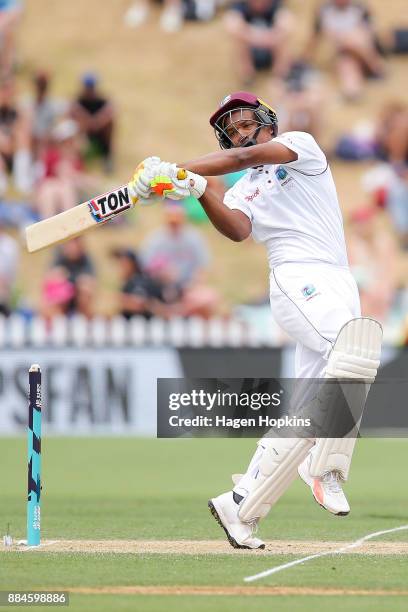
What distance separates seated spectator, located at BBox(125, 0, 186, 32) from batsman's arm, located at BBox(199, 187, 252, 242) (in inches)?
→ 788

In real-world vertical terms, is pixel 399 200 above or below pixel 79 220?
above

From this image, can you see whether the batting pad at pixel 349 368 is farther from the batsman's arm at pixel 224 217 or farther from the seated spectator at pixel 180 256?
the seated spectator at pixel 180 256

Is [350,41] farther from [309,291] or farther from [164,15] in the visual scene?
[309,291]

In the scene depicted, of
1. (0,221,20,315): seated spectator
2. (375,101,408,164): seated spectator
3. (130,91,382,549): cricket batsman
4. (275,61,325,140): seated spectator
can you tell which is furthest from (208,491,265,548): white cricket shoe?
(375,101,408,164): seated spectator

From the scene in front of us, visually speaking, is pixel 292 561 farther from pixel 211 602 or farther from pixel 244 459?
pixel 244 459

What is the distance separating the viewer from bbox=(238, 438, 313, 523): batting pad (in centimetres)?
679

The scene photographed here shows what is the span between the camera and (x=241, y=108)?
7.02 meters

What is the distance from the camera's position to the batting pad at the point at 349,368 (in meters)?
6.60

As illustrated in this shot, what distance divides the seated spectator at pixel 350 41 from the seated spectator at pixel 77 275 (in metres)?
7.83

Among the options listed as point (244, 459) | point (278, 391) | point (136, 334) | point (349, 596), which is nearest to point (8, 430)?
point (136, 334)

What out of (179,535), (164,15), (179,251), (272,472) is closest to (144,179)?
(272,472)

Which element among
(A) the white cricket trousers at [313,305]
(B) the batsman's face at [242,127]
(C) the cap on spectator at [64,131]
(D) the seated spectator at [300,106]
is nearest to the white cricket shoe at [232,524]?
(A) the white cricket trousers at [313,305]

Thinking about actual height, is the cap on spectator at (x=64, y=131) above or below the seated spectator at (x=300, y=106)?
below

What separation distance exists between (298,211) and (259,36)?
667 inches
